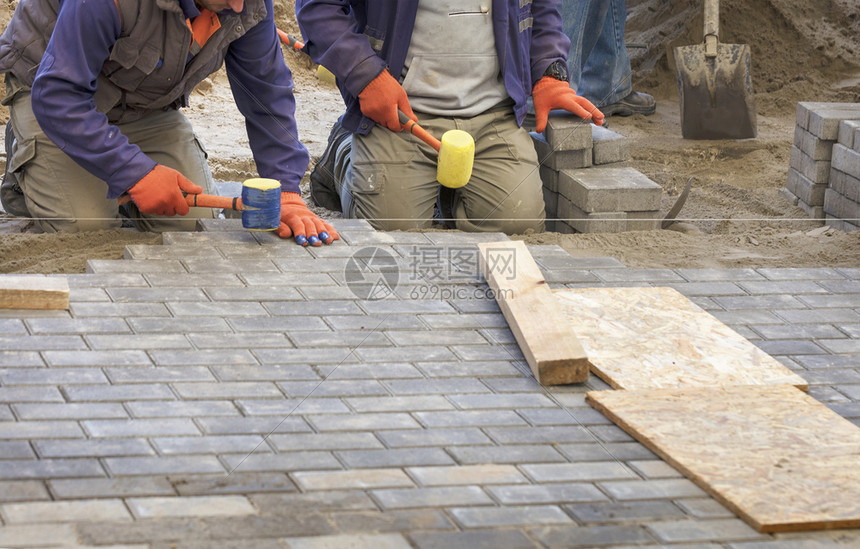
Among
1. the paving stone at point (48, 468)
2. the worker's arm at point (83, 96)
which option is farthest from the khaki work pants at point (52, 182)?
the paving stone at point (48, 468)

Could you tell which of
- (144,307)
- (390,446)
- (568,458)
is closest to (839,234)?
(568,458)

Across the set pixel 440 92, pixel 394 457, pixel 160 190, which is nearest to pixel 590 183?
pixel 440 92

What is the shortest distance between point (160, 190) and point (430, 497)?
1.97m

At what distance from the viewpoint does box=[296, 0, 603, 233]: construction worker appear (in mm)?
4250

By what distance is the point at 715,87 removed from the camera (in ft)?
21.5

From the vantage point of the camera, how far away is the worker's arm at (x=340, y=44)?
417 cm

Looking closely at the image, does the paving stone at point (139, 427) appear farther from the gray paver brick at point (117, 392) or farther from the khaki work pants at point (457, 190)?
the khaki work pants at point (457, 190)

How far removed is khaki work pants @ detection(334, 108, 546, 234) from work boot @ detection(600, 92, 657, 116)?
9.05 ft

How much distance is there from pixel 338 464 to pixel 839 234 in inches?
125

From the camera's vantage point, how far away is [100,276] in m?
3.16

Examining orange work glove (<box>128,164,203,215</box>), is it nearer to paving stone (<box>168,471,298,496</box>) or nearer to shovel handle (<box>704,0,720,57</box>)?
paving stone (<box>168,471,298,496</box>)

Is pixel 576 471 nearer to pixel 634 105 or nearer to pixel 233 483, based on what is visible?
pixel 233 483

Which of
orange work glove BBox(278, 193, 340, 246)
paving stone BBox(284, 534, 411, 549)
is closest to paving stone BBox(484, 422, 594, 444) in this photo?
Answer: paving stone BBox(284, 534, 411, 549)

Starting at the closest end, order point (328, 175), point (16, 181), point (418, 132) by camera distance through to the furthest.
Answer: point (418, 132)
point (16, 181)
point (328, 175)
